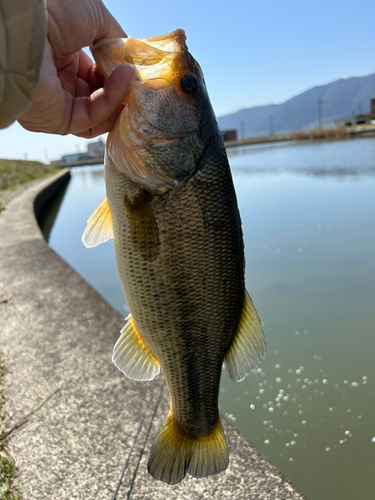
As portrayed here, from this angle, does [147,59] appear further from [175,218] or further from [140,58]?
[175,218]

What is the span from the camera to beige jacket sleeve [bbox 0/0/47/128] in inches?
40.3

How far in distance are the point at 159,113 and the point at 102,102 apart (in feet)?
0.73

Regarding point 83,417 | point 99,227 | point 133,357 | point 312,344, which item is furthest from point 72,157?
point 133,357

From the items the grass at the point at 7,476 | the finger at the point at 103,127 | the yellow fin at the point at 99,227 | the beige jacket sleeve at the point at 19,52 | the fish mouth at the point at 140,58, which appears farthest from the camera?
the grass at the point at 7,476

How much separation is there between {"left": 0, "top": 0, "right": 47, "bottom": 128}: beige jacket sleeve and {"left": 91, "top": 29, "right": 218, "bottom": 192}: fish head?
1.28 ft

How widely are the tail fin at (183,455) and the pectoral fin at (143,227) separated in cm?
88

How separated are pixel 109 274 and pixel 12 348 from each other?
11.9 feet

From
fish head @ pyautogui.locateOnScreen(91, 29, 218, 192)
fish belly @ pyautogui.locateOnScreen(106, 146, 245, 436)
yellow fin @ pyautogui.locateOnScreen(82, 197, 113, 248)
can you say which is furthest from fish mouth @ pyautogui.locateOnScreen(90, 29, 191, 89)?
yellow fin @ pyautogui.locateOnScreen(82, 197, 113, 248)

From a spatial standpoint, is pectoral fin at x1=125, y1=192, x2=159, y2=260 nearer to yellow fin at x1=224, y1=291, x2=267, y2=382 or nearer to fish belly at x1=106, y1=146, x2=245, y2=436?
fish belly at x1=106, y1=146, x2=245, y2=436

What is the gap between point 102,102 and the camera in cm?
142

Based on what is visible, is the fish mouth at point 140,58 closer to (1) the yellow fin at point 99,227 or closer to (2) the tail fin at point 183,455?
(1) the yellow fin at point 99,227

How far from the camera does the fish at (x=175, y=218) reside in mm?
1463

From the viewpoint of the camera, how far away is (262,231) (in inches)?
342

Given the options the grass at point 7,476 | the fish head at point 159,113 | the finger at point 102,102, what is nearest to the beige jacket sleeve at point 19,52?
the finger at point 102,102
